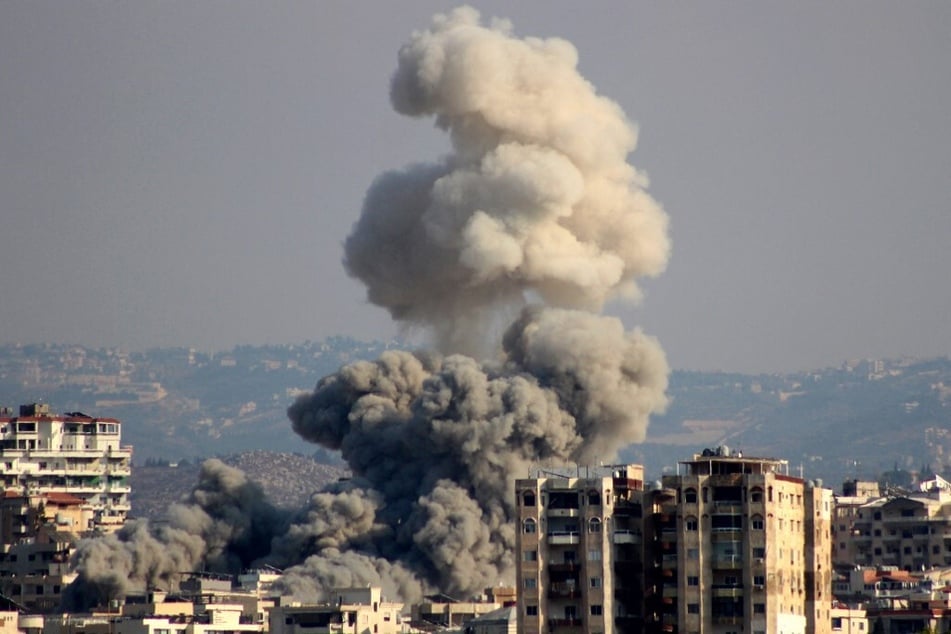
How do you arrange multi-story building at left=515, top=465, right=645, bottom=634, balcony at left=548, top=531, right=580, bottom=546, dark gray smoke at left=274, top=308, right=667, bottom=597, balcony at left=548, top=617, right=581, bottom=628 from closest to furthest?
balcony at left=548, top=617, right=581, bottom=628
multi-story building at left=515, top=465, right=645, bottom=634
balcony at left=548, top=531, right=580, bottom=546
dark gray smoke at left=274, top=308, right=667, bottom=597

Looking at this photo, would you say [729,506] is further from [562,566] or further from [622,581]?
[562,566]

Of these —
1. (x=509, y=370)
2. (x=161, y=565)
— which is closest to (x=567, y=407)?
(x=509, y=370)

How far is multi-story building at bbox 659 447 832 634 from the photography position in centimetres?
7569

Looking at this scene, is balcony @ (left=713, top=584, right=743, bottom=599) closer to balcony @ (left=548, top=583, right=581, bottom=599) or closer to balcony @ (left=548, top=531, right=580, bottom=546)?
balcony @ (left=548, top=583, right=581, bottom=599)

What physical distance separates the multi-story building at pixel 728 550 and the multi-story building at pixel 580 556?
1117 millimetres

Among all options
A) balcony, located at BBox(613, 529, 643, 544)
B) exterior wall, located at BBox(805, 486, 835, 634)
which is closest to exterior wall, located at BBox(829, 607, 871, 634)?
exterior wall, located at BBox(805, 486, 835, 634)

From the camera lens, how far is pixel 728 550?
76.1 m

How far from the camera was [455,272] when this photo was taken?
111750mm

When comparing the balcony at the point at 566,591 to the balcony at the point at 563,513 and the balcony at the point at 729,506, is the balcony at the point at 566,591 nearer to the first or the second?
the balcony at the point at 563,513

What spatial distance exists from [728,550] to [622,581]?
3.28 meters

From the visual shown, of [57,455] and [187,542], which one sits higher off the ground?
[57,455]

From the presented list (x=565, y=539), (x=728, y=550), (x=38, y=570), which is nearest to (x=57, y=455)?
(x=38, y=570)

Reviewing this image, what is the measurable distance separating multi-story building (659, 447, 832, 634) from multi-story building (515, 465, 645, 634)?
3.66 ft

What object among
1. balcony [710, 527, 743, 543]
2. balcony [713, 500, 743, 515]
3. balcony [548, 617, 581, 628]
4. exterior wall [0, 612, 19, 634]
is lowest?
balcony [548, 617, 581, 628]
